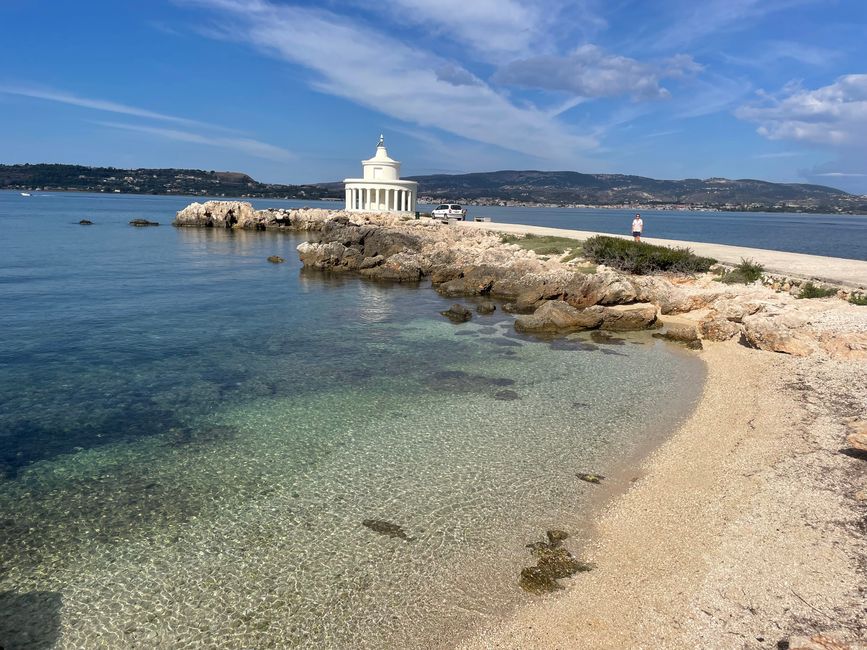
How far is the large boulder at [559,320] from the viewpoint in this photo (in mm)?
19938

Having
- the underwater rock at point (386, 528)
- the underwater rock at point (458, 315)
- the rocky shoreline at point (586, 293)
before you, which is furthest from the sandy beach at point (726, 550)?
the underwater rock at point (458, 315)

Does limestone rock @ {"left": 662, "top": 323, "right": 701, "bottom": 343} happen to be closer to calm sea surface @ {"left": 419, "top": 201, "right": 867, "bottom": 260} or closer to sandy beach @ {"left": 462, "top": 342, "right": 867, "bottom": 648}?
A: sandy beach @ {"left": 462, "top": 342, "right": 867, "bottom": 648}

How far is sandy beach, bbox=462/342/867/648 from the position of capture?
5867 mm

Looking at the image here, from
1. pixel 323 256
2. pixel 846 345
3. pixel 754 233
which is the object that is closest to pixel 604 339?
pixel 846 345

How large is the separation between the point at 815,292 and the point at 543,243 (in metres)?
19.2

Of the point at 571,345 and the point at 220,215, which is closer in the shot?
the point at 571,345

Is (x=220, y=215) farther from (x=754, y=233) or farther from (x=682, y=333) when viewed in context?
(x=754, y=233)

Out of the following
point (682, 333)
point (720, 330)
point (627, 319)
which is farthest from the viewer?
point (627, 319)

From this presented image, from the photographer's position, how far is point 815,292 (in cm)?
2008

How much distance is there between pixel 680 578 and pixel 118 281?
3094 centimetres

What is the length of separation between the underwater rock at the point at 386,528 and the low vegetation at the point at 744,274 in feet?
71.5

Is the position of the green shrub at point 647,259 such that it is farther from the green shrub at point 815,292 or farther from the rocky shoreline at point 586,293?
the green shrub at point 815,292

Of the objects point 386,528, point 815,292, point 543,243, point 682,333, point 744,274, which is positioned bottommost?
point 386,528

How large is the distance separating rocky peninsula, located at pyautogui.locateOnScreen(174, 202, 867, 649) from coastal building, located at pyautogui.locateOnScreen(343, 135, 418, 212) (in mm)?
51274
